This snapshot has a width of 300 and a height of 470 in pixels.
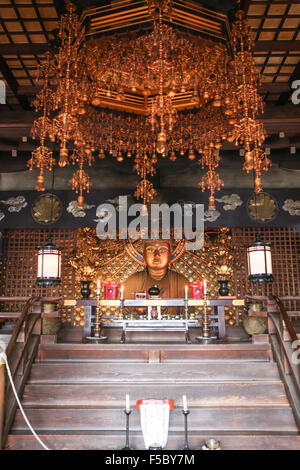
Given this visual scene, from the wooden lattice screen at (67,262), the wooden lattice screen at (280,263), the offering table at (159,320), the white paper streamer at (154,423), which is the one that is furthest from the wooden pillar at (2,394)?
the wooden lattice screen at (280,263)

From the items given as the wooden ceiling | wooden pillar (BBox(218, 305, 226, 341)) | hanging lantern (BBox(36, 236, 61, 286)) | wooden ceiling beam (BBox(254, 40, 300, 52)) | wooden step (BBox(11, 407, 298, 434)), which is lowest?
wooden step (BBox(11, 407, 298, 434))

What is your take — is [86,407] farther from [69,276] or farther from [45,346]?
[69,276]

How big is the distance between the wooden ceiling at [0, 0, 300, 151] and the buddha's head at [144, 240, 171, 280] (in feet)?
11.7

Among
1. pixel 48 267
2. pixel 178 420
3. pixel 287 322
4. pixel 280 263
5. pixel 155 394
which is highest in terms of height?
pixel 280 263

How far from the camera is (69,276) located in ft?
24.8

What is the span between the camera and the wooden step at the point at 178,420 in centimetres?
342

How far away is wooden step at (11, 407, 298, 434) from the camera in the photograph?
3.42 m

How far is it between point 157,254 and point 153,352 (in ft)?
12.6

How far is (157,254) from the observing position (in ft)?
26.2

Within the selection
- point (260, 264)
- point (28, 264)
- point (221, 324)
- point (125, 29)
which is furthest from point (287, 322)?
point (28, 264)

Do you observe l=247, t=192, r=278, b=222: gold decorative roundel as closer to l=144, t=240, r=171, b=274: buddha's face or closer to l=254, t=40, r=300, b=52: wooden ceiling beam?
l=144, t=240, r=171, b=274: buddha's face

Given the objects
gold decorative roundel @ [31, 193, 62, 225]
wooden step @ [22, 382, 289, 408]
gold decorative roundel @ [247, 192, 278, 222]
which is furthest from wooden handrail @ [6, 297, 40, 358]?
gold decorative roundel @ [247, 192, 278, 222]

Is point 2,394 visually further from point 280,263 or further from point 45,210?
point 280,263

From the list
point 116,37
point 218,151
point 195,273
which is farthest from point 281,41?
point 195,273
